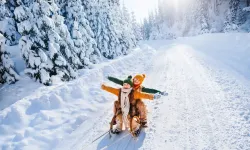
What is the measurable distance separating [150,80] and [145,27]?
127 meters

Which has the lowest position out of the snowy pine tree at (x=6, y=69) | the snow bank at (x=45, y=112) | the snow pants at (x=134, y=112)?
the snow bank at (x=45, y=112)

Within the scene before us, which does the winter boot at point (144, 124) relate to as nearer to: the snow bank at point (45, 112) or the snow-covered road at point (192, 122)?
the snow-covered road at point (192, 122)

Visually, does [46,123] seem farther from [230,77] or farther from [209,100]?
[230,77]

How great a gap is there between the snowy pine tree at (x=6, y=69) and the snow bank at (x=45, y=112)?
2.00 ft

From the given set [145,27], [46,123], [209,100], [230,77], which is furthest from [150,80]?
[145,27]

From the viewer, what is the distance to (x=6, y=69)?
46.0ft

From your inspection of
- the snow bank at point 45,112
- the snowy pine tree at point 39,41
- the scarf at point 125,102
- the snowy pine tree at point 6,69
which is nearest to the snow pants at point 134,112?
the scarf at point 125,102

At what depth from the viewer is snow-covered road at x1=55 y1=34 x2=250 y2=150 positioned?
5836 mm

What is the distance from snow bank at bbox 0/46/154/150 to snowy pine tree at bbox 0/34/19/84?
2.00 ft

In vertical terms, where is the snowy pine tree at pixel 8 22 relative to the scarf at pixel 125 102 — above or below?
above

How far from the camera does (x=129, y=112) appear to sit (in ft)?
23.6

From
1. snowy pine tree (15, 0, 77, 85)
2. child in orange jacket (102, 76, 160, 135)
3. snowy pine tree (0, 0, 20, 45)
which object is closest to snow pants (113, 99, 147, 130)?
child in orange jacket (102, 76, 160, 135)

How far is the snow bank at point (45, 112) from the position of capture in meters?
7.64

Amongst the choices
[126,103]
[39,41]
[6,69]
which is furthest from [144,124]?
[6,69]
